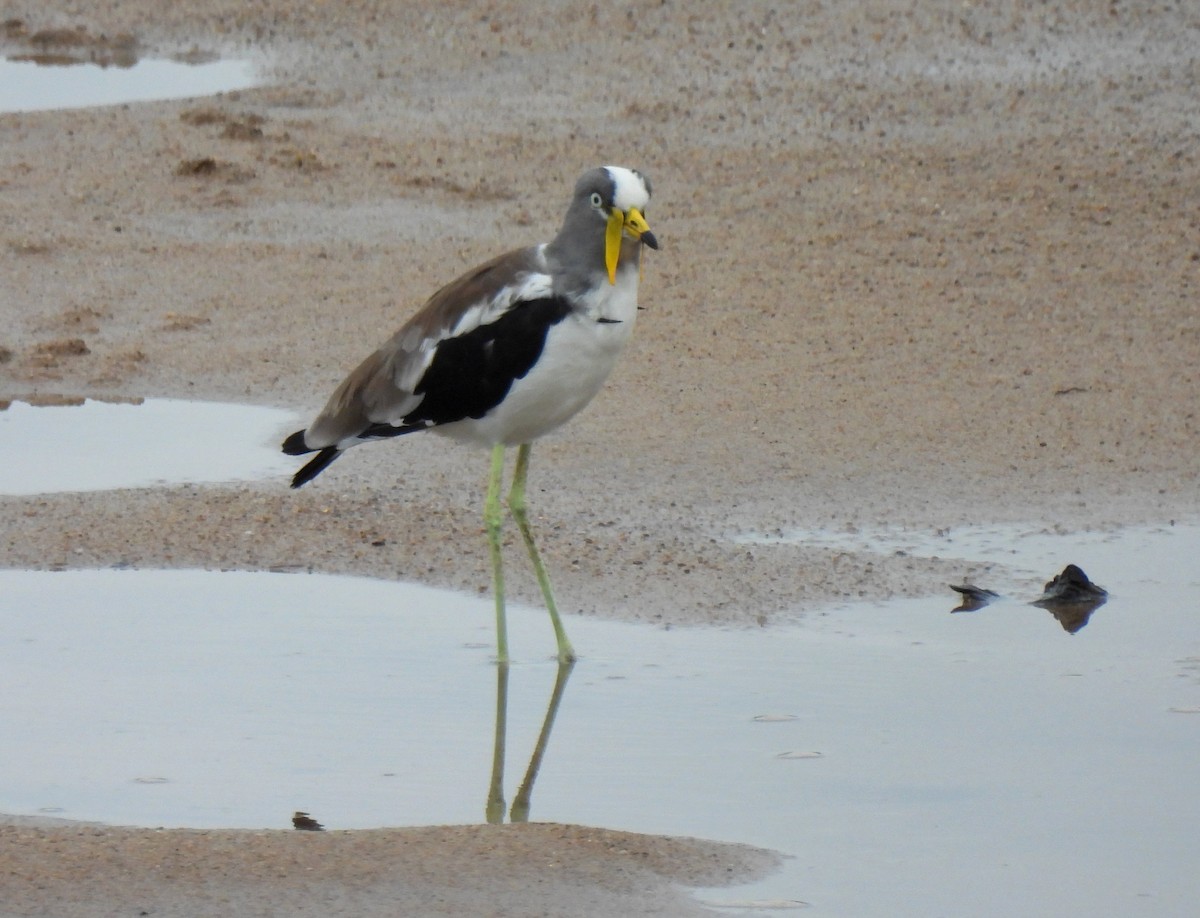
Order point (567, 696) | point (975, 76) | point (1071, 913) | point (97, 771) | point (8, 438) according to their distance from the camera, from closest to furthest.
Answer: point (1071, 913)
point (97, 771)
point (567, 696)
point (8, 438)
point (975, 76)

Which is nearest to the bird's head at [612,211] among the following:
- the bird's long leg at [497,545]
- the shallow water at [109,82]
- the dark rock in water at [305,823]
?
the bird's long leg at [497,545]

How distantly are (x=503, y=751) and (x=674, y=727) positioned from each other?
43cm

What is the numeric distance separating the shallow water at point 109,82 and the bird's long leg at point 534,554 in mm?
7176

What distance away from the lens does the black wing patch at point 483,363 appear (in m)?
5.67

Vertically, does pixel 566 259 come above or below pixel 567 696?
above

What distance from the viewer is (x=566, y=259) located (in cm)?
569

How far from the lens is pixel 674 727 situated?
5129 mm

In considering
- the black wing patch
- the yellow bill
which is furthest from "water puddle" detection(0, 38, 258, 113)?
the yellow bill

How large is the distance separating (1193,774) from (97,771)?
256 centimetres

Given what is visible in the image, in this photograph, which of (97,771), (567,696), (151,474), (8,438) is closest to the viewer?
(97,771)

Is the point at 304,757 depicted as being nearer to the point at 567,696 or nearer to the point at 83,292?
the point at 567,696

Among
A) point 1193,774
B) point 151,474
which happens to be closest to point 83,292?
point 151,474

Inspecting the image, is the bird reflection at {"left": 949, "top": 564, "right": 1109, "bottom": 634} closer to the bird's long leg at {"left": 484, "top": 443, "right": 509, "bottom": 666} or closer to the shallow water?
the bird's long leg at {"left": 484, "top": 443, "right": 509, "bottom": 666}

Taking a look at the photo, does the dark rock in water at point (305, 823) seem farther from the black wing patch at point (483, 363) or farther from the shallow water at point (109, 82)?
the shallow water at point (109, 82)
